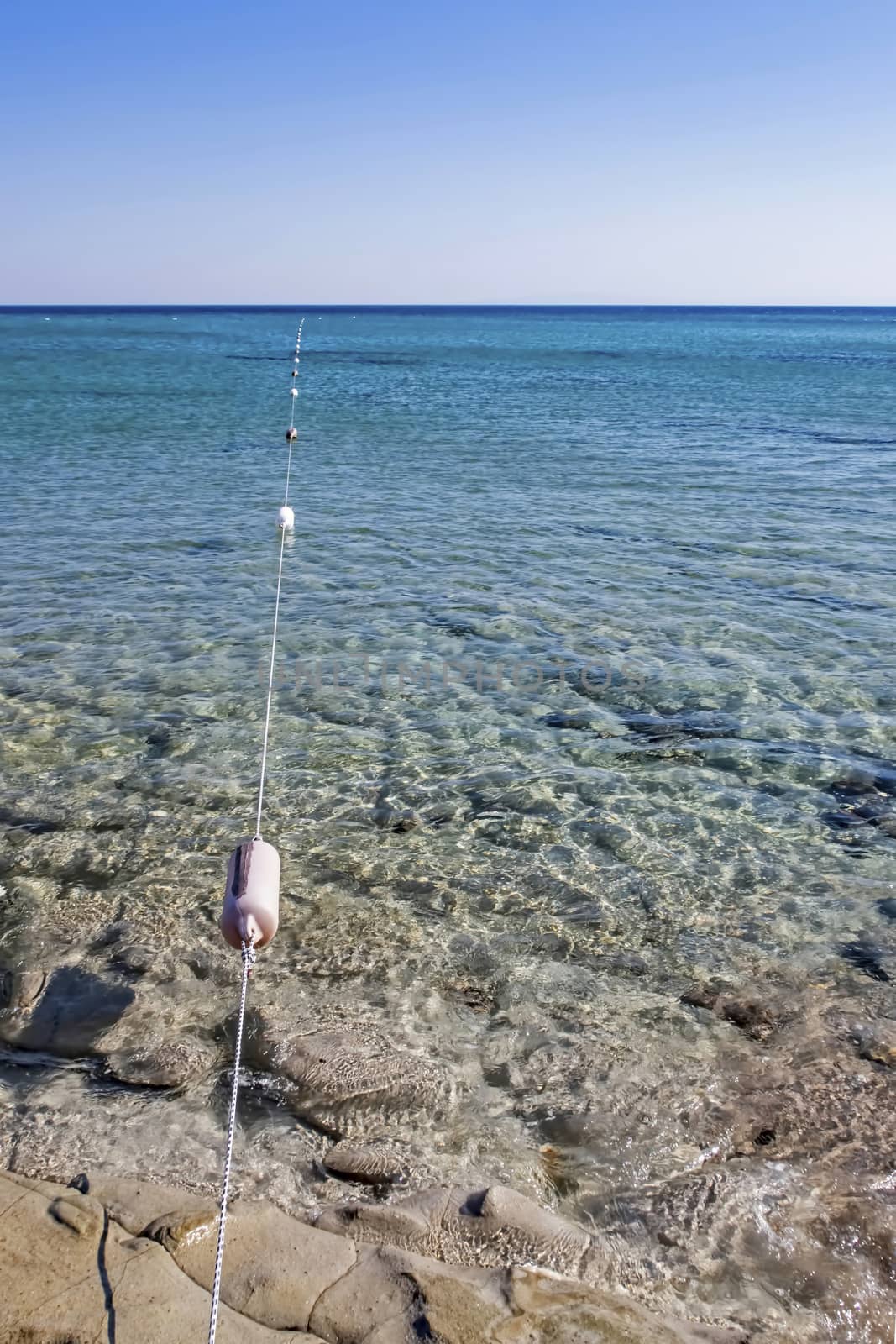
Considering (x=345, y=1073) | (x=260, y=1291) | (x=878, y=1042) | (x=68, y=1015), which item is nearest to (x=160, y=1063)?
(x=68, y=1015)

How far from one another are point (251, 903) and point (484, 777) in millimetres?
3813

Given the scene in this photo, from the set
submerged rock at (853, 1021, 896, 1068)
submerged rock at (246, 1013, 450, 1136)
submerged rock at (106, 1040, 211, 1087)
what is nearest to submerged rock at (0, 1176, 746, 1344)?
submerged rock at (246, 1013, 450, 1136)

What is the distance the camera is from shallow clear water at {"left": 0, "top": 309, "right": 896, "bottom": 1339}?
4.84 m

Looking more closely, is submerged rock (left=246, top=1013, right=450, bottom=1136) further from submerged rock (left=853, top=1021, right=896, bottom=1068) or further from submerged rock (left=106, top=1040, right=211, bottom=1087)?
submerged rock (left=853, top=1021, right=896, bottom=1068)

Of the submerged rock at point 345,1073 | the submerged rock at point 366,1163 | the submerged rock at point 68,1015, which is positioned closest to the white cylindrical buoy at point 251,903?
the submerged rock at point 345,1073

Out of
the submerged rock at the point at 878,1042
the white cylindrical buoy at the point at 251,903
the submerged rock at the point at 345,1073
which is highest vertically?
the white cylindrical buoy at the point at 251,903

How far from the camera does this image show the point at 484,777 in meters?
8.00

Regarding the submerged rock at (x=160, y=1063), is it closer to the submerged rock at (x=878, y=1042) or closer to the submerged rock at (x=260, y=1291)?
the submerged rock at (x=260, y=1291)

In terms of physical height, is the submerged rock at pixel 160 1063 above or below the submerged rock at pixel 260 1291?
below

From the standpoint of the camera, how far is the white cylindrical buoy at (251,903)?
4355 mm

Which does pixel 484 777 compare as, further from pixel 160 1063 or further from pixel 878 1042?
pixel 160 1063

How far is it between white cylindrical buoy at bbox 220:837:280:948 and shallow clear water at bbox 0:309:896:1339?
0.91 meters

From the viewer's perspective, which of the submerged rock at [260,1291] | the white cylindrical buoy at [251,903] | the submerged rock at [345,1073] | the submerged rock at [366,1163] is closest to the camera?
the submerged rock at [260,1291]

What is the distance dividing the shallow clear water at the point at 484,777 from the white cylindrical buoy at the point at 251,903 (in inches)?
35.7
